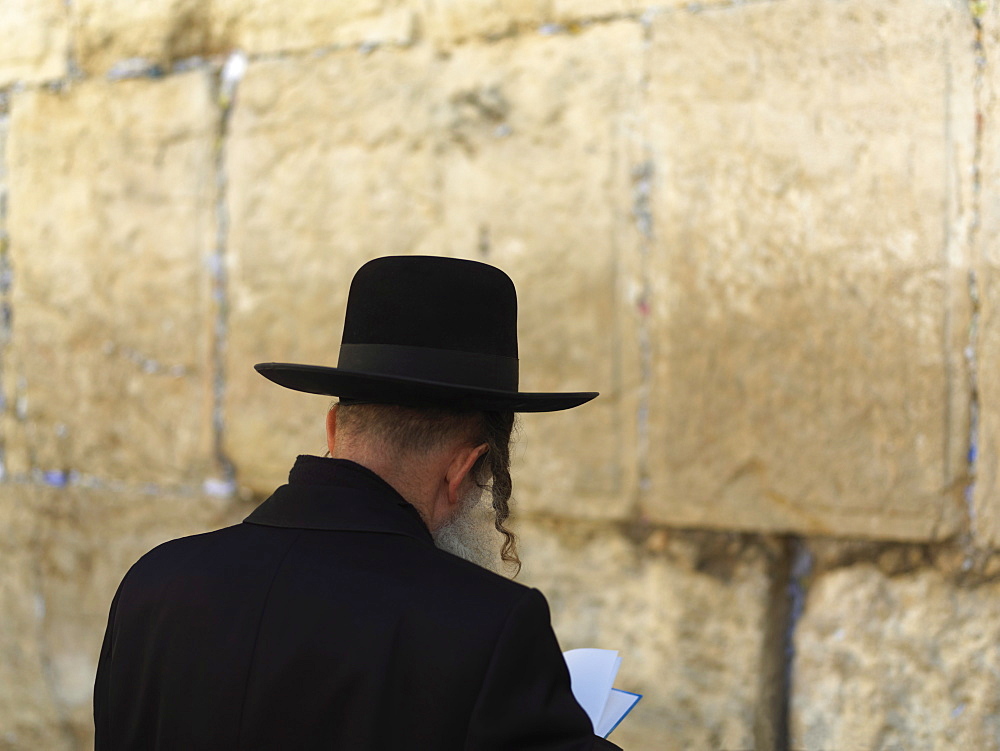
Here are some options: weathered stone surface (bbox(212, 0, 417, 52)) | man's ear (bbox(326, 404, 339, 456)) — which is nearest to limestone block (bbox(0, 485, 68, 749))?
weathered stone surface (bbox(212, 0, 417, 52))

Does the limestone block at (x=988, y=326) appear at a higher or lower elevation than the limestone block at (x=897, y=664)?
higher

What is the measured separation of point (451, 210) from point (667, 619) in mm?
1286

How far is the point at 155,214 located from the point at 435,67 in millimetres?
1073

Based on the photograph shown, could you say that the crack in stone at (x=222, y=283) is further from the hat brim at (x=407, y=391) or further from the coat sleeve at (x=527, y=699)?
the coat sleeve at (x=527, y=699)

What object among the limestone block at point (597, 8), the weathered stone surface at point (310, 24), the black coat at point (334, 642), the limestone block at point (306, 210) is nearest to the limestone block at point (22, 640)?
the limestone block at point (306, 210)

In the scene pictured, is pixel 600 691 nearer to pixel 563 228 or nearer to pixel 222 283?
pixel 563 228

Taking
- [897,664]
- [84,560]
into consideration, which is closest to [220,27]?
[84,560]

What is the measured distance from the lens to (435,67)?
104 inches

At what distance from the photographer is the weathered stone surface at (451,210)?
244 cm

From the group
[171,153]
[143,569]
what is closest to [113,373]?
[171,153]

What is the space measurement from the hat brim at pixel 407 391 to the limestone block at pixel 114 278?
5.34 ft

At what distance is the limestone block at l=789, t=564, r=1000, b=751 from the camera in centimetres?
216

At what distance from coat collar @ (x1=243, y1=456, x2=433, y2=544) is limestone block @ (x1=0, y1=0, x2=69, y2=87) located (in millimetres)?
2438

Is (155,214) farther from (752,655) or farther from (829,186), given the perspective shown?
(752,655)
